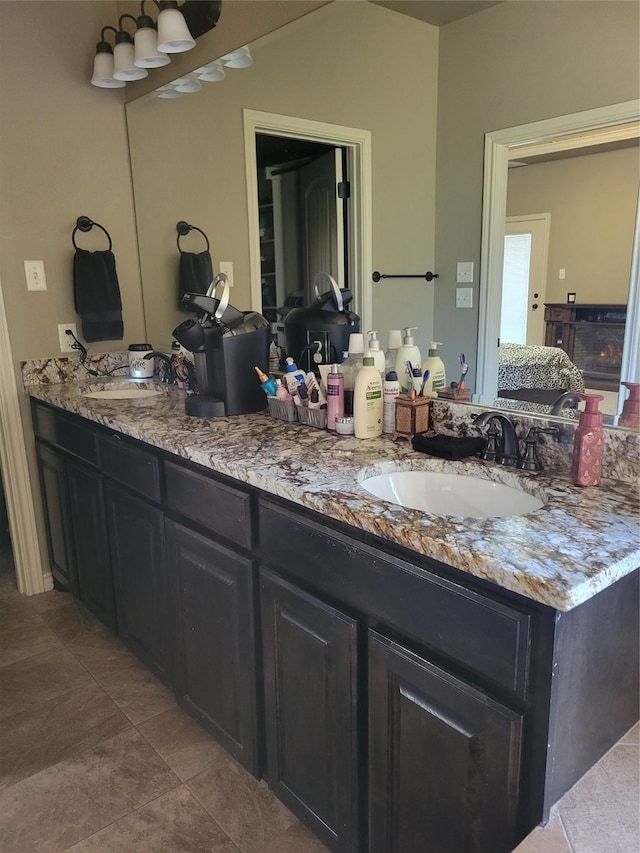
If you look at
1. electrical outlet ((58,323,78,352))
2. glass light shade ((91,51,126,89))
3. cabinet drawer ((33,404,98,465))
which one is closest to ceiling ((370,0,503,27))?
glass light shade ((91,51,126,89))

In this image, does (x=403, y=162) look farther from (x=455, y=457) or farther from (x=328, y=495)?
(x=328, y=495)

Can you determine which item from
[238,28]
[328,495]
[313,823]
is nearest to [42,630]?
[313,823]

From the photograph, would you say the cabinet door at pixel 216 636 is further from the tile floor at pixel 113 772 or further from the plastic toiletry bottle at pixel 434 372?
the plastic toiletry bottle at pixel 434 372

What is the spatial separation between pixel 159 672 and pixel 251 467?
0.98 meters

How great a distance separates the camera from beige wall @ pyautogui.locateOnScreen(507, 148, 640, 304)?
3.76ft

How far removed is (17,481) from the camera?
2725mm

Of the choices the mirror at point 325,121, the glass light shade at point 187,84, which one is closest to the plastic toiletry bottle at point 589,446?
the mirror at point 325,121

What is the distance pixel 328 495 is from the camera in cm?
124

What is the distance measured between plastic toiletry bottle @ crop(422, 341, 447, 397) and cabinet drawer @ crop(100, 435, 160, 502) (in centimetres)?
78

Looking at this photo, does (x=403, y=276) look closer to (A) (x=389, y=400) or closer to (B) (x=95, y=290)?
(A) (x=389, y=400)

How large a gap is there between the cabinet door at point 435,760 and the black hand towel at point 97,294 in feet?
6.80

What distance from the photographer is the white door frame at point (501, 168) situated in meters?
1.17

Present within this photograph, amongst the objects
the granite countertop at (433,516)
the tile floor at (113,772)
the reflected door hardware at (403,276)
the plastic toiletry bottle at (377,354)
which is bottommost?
the tile floor at (113,772)

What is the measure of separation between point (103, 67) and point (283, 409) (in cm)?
168
